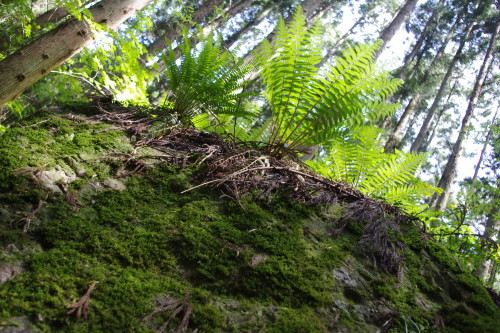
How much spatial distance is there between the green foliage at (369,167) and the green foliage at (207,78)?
Result: 1002 mm

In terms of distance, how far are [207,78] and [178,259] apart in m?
1.70

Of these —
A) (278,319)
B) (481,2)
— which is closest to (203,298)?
(278,319)

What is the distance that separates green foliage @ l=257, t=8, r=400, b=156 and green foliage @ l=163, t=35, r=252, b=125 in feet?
0.91

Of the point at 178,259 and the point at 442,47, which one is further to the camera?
the point at 442,47

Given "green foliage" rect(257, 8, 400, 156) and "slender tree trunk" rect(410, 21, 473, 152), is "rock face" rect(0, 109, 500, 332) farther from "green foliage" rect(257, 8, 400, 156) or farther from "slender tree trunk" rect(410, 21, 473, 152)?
"slender tree trunk" rect(410, 21, 473, 152)

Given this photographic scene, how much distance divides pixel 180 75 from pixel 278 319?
7.07ft

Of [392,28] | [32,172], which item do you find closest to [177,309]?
[32,172]

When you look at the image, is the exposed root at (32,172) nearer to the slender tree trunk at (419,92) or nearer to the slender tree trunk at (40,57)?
the slender tree trunk at (40,57)

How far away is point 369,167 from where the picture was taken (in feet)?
9.54

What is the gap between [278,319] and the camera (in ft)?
3.74

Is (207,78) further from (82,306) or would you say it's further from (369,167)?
(82,306)

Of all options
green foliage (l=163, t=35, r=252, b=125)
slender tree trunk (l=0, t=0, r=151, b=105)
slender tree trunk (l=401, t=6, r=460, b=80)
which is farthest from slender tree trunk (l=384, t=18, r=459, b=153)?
slender tree trunk (l=0, t=0, r=151, b=105)

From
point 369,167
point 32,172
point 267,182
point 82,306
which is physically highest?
point 32,172

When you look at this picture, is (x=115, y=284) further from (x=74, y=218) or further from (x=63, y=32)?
(x=63, y=32)
